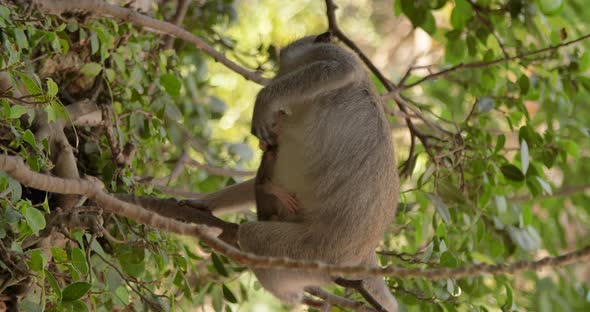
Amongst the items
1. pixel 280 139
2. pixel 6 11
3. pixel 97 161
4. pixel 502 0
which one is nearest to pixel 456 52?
pixel 502 0

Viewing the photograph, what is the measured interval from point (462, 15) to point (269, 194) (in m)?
1.65

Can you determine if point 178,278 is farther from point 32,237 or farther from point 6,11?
point 6,11

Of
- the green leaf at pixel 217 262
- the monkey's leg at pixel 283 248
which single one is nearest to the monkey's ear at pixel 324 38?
the monkey's leg at pixel 283 248

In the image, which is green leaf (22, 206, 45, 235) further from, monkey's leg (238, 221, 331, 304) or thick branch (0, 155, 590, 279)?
monkey's leg (238, 221, 331, 304)

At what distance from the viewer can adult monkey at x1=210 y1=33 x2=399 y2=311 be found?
2.87 metres

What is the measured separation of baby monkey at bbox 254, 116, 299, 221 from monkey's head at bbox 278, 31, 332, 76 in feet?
2.07

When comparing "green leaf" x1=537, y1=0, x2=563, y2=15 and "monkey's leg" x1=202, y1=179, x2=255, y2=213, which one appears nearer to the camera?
"monkey's leg" x1=202, y1=179, x2=255, y2=213

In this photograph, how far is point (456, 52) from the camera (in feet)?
13.5

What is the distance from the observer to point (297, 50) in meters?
3.83

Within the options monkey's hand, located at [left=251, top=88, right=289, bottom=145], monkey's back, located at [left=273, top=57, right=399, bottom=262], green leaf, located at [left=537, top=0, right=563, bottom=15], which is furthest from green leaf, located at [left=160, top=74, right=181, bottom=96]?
green leaf, located at [left=537, top=0, right=563, bottom=15]

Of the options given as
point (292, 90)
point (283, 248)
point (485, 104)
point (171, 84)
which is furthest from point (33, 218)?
point (485, 104)

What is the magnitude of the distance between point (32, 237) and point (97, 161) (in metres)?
0.67

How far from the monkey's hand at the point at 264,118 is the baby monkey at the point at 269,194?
25 millimetres

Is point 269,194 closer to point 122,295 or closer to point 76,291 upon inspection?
point 122,295
